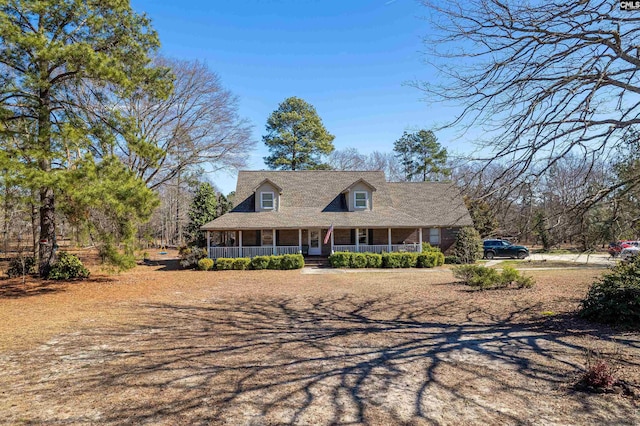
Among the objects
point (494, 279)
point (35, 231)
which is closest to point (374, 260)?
point (494, 279)

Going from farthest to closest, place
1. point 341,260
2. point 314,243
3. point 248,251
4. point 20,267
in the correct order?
1. point 314,243
2. point 248,251
3. point 341,260
4. point 20,267

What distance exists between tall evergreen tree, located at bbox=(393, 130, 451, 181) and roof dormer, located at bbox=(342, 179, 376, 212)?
19350mm

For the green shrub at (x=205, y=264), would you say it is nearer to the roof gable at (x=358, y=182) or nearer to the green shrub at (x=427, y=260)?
the roof gable at (x=358, y=182)

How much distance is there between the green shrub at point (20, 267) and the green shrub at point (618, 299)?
65.3 feet

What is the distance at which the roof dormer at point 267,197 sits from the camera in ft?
81.9

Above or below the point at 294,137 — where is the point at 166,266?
below

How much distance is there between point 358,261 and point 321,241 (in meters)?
4.24

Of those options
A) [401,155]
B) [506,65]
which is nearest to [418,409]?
[506,65]

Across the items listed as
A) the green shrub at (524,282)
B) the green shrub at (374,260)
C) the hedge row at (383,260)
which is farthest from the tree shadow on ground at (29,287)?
the green shrub at (524,282)

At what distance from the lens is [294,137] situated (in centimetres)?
3866

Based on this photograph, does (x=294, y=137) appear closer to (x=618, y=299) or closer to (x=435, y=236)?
(x=435, y=236)

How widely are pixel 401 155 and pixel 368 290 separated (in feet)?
114

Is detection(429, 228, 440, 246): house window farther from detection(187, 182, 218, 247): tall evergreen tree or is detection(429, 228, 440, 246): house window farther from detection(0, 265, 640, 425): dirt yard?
detection(187, 182, 218, 247): tall evergreen tree

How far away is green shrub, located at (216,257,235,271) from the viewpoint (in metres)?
21.7
